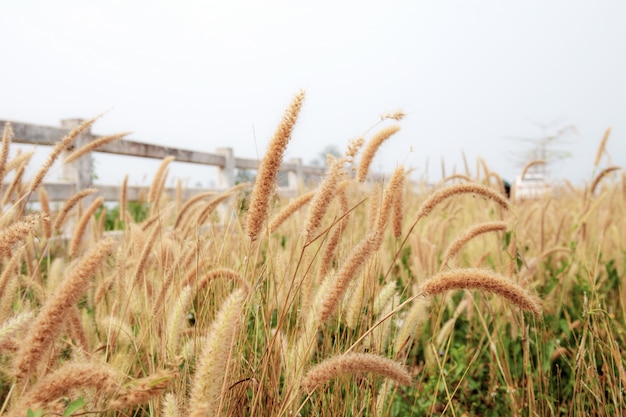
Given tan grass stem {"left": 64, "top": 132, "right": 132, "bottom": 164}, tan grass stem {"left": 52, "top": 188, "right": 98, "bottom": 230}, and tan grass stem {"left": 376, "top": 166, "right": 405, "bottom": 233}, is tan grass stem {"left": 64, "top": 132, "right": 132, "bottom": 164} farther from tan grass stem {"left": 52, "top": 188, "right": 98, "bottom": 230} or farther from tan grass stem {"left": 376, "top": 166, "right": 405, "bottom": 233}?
tan grass stem {"left": 376, "top": 166, "right": 405, "bottom": 233}

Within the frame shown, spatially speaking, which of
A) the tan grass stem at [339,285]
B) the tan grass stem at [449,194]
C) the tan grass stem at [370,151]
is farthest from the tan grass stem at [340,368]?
the tan grass stem at [370,151]

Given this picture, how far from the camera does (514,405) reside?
191 centimetres

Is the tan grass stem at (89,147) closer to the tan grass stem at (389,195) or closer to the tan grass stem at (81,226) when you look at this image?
the tan grass stem at (81,226)

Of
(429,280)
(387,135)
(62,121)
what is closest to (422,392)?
(387,135)

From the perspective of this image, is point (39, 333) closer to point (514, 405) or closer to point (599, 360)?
point (514, 405)

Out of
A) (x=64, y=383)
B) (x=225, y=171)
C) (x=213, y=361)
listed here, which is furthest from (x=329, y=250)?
(x=225, y=171)

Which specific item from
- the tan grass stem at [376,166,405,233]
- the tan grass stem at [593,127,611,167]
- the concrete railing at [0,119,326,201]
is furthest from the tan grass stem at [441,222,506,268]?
the concrete railing at [0,119,326,201]

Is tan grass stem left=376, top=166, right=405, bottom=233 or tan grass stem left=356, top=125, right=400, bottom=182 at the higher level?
tan grass stem left=356, top=125, right=400, bottom=182

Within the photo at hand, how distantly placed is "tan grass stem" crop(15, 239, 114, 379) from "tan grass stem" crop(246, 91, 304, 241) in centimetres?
34

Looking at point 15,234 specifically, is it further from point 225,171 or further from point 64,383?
point 225,171

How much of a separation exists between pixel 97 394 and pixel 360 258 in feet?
2.24

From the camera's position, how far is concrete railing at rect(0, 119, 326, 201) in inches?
233

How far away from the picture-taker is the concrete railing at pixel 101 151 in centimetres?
591

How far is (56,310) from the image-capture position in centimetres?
87
